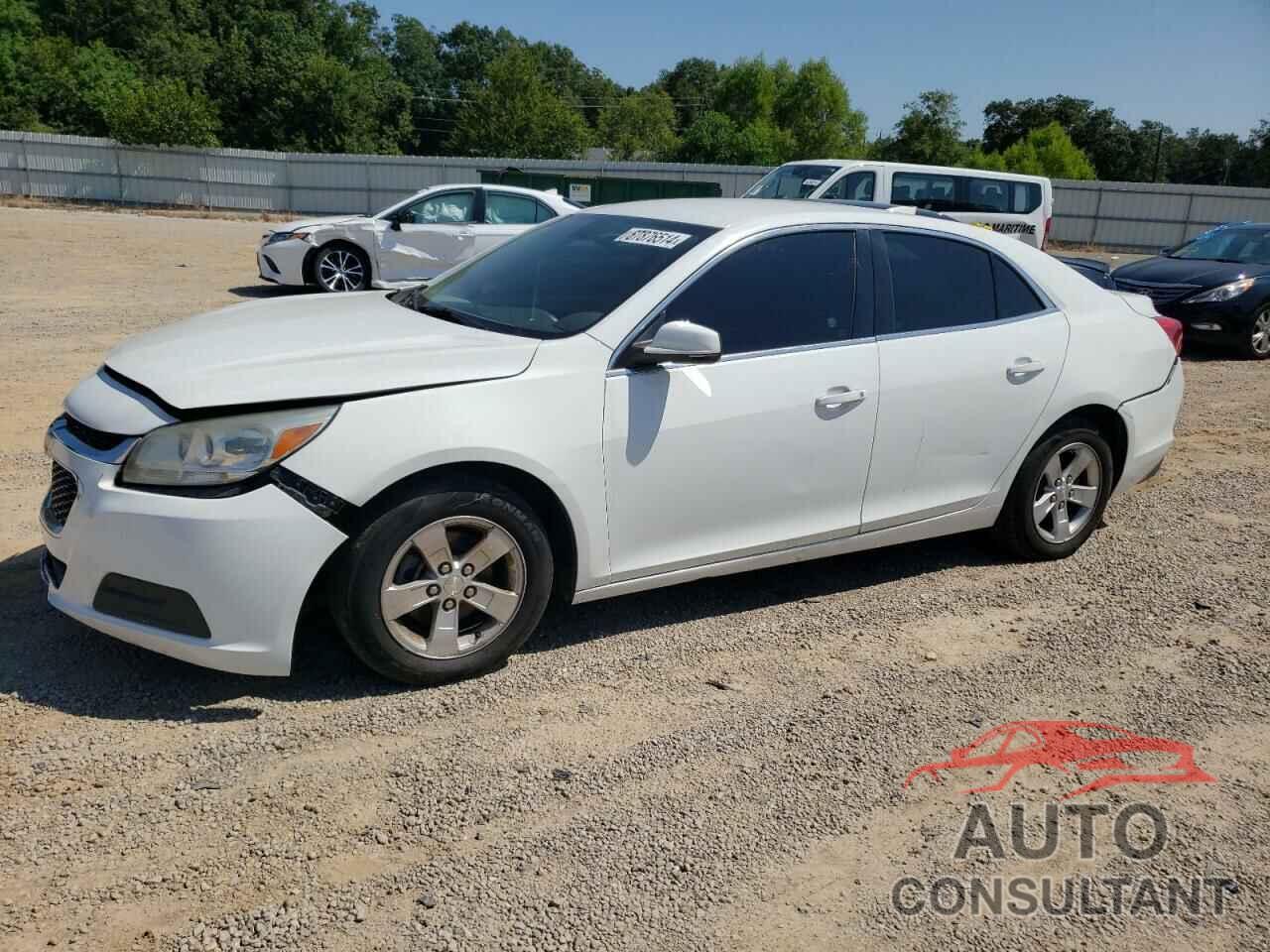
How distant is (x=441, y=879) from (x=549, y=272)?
8.16 feet

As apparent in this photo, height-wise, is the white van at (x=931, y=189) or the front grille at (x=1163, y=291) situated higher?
the white van at (x=931, y=189)

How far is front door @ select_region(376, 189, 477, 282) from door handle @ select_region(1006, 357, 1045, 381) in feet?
32.4

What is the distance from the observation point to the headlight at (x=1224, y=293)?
11.8 meters

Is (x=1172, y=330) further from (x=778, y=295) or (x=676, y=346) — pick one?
(x=676, y=346)

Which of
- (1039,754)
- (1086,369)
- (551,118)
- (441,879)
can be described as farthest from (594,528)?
(551,118)

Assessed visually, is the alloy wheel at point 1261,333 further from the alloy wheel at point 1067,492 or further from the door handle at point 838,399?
the door handle at point 838,399

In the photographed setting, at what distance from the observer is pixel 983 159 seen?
200ft

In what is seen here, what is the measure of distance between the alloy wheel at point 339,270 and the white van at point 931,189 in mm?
A: 5494

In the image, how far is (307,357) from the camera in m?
3.60

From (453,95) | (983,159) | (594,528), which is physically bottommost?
(594,528)

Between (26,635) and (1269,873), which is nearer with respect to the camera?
(1269,873)

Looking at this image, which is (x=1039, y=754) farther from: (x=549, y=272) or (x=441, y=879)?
(x=549, y=272)

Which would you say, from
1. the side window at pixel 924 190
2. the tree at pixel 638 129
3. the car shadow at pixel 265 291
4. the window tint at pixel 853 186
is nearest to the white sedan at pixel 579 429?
the car shadow at pixel 265 291

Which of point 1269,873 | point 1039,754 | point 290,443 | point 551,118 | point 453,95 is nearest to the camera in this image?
point 1269,873
